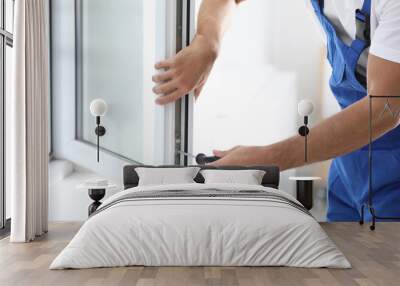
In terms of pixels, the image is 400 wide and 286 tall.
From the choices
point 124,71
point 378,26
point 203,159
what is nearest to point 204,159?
point 203,159

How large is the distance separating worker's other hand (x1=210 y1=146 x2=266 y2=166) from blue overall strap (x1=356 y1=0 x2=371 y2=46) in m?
1.49

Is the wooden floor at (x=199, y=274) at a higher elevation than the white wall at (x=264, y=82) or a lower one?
lower

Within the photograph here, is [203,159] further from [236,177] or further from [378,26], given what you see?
[378,26]

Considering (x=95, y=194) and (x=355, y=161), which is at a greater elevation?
(x=355, y=161)

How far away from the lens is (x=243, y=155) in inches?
239

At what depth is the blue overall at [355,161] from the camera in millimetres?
5805

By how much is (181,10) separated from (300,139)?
6.03 feet

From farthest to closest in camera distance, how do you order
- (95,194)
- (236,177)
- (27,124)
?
1. (95,194)
2. (236,177)
3. (27,124)

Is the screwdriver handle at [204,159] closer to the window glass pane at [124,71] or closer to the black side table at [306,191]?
the window glass pane at [124,71]

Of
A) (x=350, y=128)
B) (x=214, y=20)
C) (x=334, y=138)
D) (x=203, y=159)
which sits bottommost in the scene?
(x=203, y=159)

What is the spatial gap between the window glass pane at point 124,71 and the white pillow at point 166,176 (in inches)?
21.6

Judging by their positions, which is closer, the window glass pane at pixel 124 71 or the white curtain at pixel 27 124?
the white curtain at pixel 27 124

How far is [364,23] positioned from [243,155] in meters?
1.79

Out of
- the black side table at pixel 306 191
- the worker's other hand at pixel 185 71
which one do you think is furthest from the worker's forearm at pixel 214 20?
the black side table at pixel 306 191
